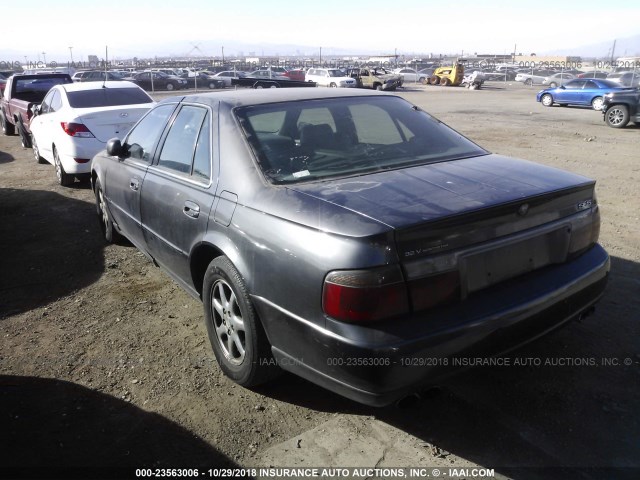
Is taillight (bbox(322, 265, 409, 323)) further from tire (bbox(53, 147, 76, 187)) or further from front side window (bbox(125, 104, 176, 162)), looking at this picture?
tire (bbox(53, 147, 76, 187))

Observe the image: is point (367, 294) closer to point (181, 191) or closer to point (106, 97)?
point (181, 191)

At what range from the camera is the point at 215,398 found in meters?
3.16

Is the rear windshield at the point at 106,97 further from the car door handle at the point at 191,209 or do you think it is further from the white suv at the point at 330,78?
the white suv at the point at 330,78

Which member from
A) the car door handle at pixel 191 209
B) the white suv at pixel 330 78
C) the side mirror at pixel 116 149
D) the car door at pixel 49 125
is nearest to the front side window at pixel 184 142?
the car door handle at pixel 191 209

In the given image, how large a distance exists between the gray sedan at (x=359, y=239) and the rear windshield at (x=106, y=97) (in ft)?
18.4

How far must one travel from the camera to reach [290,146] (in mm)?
3250

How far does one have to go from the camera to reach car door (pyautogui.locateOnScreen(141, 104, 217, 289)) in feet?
10.9

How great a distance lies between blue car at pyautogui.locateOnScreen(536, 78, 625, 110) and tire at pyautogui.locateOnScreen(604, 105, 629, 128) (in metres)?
6.41

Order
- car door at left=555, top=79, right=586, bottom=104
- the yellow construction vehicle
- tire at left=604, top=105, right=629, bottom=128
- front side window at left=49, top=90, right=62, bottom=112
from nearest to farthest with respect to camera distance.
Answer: front side window at left=49, top=90, right=62, bottom=112 → tire at left=604, top=105, right=629, bottom=128 → car door at left=555, top=79, right=586, bottom=104 → the yellow construction vehicle

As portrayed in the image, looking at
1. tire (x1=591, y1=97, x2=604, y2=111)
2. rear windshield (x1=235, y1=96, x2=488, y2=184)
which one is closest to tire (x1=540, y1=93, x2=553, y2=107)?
tire (x1=591, y1=97, x2=604, y2=111)

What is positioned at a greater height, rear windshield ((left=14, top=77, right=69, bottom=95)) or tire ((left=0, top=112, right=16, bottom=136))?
rear windshield ((left=14, top=77, right=69, bottom=95))

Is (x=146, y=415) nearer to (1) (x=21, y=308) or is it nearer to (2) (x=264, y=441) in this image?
(2) (x=264, y=441)

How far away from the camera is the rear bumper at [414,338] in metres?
2.32

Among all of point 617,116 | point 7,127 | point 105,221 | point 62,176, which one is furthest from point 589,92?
point 105,221
